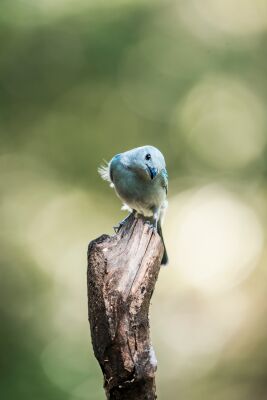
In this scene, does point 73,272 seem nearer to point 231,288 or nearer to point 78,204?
point 78,204

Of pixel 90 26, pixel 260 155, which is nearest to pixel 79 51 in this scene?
pixel 90 26

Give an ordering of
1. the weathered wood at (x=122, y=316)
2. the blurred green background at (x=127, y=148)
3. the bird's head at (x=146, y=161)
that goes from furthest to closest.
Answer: the blurred green background at (x=127, y=148)
the bird's head at (x=146, y=161)
the weathered wood at (x=122, y=316)

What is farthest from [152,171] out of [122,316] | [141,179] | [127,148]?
[127,148]

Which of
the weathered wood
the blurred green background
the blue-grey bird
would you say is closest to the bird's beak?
the blue-grey bird

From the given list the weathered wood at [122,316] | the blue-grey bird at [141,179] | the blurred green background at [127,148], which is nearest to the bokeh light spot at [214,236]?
the blurred green background at [127,148]

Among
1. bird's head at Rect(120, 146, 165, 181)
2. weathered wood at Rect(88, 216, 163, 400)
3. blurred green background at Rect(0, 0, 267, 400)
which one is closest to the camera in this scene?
weathered wood at Rect(88, 216, 163, 400)

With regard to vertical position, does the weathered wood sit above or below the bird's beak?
below

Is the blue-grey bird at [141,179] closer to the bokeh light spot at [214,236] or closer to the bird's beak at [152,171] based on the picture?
the bird's beak at [152,171]

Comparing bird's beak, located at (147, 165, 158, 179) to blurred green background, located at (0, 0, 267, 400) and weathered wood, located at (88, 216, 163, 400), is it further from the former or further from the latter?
blurred green background, located at (0, 0, 267, 400)
